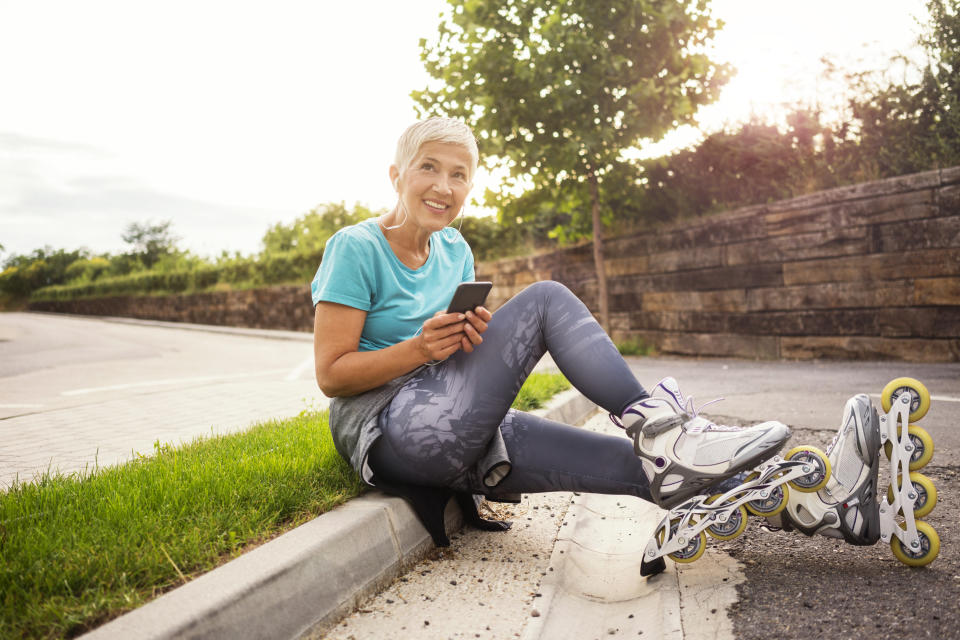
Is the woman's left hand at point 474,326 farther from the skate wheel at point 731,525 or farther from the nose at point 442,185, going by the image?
the skate wheel at point 731,525

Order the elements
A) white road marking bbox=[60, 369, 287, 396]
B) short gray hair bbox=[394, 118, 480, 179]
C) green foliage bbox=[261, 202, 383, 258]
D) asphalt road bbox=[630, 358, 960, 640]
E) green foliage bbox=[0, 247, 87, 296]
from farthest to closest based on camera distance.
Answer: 1. green foliage bbox=[0, 247, 87, 296]
2. green foliage bbox=[261, 202, 383, 258]
3. white road marking bbox=[60, 369, 287, 396]
4. short gray hair bbox=[394, 118, 480, 179]
5. asphalt road bbox=[630, 358, 960, 640]

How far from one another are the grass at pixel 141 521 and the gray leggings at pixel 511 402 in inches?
14.0

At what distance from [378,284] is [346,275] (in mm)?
162

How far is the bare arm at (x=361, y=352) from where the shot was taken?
2037 millimetres

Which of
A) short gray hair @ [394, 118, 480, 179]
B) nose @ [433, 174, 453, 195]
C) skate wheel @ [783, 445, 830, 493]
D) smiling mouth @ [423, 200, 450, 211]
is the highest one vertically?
short gray hair @ [394, 118, 480, 179]

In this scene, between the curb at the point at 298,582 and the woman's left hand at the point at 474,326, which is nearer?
the curb at the point at 298,582

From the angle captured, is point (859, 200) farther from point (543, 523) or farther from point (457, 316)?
point (457, 316)

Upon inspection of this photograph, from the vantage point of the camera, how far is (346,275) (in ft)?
7.02

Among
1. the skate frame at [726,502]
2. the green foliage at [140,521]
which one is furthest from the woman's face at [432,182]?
the skate frame at [726,502]

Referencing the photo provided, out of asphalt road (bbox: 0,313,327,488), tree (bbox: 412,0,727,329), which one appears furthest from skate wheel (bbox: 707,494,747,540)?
tree (bbox: 412,0,727,329)

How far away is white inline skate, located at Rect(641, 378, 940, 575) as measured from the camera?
6.10 ft

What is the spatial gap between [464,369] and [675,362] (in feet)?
22.3

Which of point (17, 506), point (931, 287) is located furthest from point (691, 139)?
point (17, 506)

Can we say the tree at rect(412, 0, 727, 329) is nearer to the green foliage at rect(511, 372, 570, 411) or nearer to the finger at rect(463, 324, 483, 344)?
the green foliage at rect(511, 372, 570, 411)
